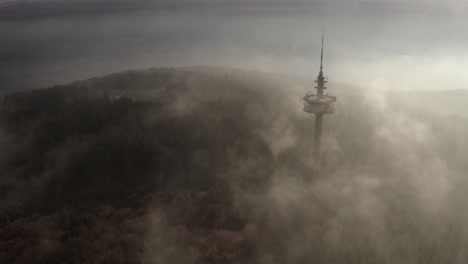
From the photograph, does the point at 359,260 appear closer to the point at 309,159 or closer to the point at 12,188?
the point at 309,159

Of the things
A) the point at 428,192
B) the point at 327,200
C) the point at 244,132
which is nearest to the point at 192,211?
the point at 327,200

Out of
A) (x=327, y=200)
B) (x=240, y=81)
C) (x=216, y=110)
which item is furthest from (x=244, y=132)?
(x=240, y=81)

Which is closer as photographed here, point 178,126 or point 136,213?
point 136,213

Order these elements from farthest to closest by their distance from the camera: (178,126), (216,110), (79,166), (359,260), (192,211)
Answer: (216,110), (178,126), (79,166), (192,211), (359,260)

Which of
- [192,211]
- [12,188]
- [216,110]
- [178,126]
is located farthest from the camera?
[216,110]

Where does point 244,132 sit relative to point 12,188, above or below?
above

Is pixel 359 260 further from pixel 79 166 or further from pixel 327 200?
pixel 79 166
